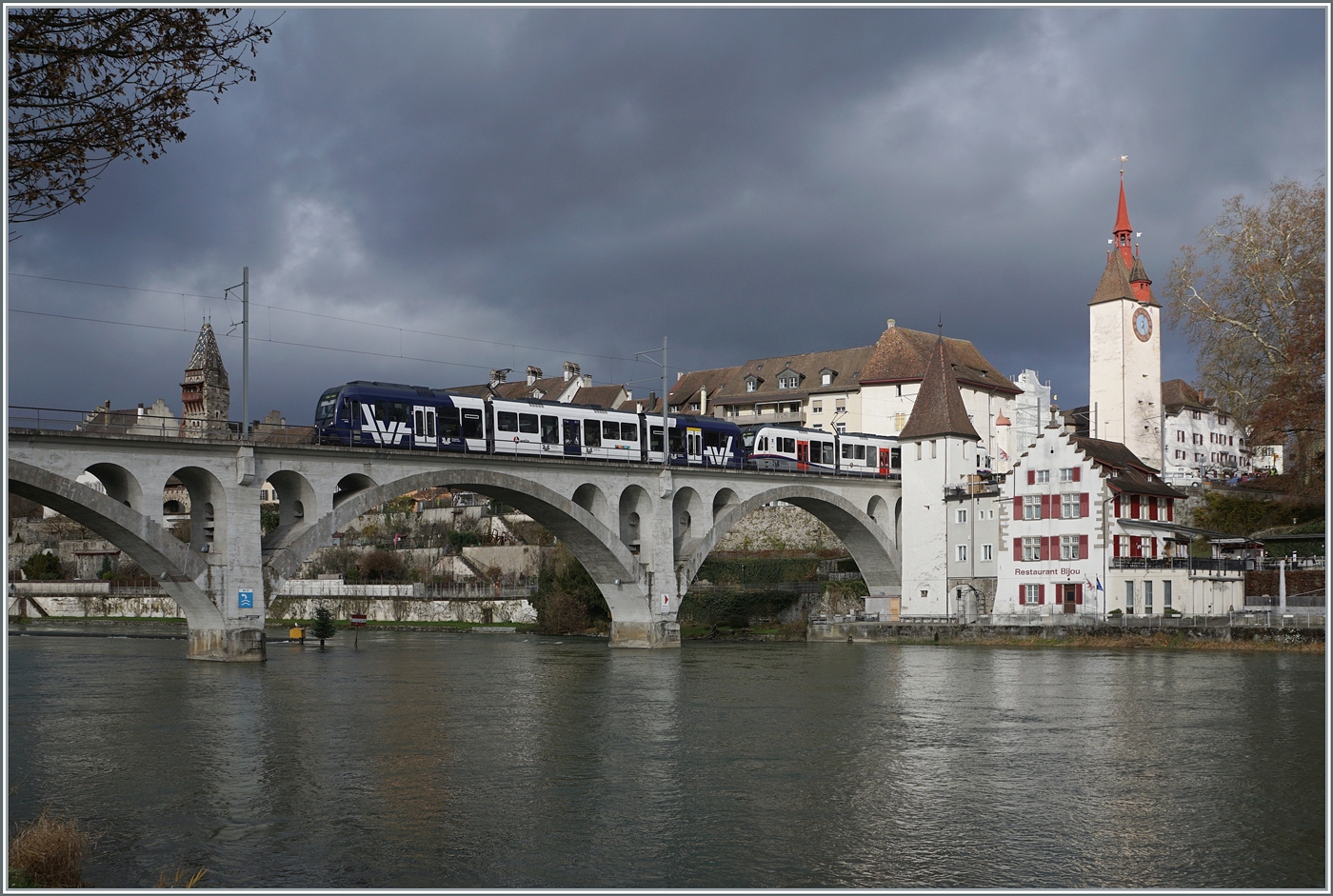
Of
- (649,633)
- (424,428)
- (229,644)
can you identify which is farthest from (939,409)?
(229,644)

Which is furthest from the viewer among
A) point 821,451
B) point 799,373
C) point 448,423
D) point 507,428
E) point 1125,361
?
point 799,373

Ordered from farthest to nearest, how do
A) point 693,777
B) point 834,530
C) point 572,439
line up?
1. point 834,530
2. point 572,439
3. point 693,777

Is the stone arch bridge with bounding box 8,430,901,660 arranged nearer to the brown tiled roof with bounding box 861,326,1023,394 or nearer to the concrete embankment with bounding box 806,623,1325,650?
the concrete embankment with bounding box 806,623,1325,650

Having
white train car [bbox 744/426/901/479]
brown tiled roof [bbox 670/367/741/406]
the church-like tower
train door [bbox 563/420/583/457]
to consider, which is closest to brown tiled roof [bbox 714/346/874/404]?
brown tiled roof [bbox 670/367/741/406]

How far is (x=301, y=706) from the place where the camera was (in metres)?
30.8

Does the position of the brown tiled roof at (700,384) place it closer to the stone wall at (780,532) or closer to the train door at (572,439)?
the stone wall at (780,532)

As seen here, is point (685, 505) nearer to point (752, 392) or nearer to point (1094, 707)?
point (1094, 707)

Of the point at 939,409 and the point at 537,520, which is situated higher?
the point at 939,409

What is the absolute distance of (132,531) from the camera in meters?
38.2

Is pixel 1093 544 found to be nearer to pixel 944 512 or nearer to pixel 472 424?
pixel 944 512

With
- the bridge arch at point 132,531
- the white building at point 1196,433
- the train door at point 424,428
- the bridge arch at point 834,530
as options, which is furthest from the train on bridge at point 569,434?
the white building at point 1196,433

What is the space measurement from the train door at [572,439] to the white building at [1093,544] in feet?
62.3

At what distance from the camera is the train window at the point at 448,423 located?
46.2 metres

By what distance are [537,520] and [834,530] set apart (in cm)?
1891
